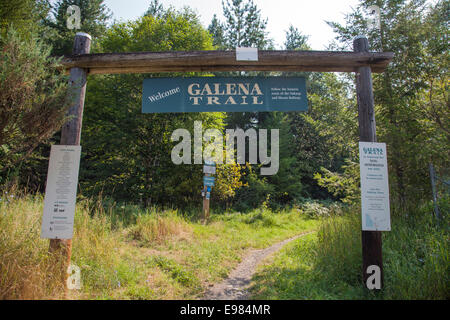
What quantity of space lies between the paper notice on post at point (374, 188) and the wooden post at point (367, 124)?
0.53ft

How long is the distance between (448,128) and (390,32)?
13.5 ft

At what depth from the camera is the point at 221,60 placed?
402cm

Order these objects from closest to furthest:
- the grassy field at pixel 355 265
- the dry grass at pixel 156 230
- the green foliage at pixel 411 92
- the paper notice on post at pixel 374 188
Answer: the grassy field at pixel 355 265, the paper notice on post at pixel 374 188, the green foliage at pixel 411 92, the dry grass at pixel 156 230

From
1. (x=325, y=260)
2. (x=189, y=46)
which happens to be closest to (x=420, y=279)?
(x=325, y=260)

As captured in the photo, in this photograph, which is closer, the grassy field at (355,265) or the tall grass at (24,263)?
the tall grass at (24,263)

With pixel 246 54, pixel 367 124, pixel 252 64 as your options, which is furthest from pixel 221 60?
pixel 367 124

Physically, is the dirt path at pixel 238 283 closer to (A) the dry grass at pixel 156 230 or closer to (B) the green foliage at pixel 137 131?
(A) the dry grass at pixel 156 230

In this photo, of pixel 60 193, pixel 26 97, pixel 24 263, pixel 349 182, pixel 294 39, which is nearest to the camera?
pixel 26 97

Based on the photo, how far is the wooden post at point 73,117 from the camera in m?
3.42

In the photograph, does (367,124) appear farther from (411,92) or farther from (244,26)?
(244,26)

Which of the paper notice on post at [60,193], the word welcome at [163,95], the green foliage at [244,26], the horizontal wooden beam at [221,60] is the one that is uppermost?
the green foliage at [244,26]

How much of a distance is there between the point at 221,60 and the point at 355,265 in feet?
14.1

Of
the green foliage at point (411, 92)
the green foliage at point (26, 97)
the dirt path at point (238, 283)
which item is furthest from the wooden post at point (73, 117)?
the green foliage at point (411, 92)

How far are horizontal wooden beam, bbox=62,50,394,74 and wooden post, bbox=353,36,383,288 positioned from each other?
0.21 metres
